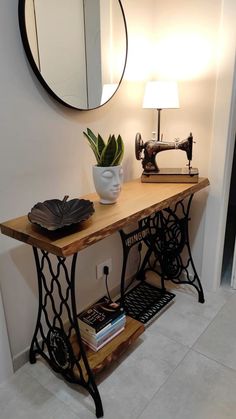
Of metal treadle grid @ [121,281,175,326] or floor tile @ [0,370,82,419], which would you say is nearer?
floor tile @ [0,370,82,419]

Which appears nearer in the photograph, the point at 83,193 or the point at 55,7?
the point at 55,7

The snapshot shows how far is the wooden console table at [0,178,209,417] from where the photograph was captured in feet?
3.55

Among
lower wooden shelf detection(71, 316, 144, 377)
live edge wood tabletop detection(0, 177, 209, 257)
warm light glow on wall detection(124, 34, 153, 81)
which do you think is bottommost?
lower wooden shelf detection(71, 316, 144, 377)

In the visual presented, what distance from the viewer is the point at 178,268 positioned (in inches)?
83.1

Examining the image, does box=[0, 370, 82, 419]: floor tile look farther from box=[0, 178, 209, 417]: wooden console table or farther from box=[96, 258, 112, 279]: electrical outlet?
box=[96, 258, 112, 279]: electrical outlet

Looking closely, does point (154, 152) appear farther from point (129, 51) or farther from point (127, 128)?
point (129, 51)

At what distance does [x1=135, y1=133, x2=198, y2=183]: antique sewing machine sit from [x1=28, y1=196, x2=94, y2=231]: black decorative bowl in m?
0.61

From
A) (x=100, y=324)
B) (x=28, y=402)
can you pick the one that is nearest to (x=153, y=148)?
(x=100, y=324)

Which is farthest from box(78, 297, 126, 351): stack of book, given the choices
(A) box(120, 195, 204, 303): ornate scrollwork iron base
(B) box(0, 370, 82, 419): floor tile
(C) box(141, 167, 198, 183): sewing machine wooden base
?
(C) box(141, 167, 198, 183): sewing machine wooden base

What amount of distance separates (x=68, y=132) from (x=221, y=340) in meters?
1.39

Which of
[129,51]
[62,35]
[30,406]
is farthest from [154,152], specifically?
[30,406]

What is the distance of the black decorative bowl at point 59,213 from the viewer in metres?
1.08

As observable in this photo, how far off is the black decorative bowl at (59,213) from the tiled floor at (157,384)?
2.73ft

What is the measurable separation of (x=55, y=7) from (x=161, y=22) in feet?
2.73
